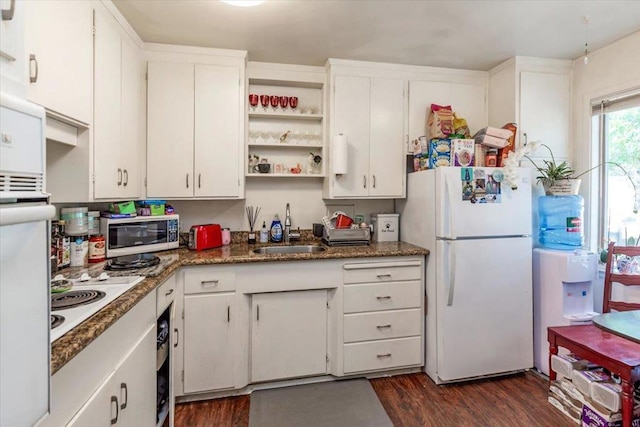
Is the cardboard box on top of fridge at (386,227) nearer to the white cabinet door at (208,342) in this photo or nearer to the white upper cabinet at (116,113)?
the white cabinet door at (208,342)

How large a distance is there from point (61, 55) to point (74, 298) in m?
1.02

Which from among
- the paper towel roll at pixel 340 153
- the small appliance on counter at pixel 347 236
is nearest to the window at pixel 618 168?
the small appliance on counter at pixel 347 236

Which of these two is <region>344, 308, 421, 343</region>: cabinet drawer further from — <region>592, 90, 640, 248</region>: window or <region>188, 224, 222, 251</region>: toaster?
<region>592, 90, 640, 248</region>: window

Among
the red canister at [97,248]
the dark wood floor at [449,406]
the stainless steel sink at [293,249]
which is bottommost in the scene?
the dark wood floor at [449,406]

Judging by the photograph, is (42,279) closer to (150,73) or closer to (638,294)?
(150,73)

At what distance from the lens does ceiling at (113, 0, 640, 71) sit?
1.96m

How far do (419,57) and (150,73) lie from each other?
6.72ft

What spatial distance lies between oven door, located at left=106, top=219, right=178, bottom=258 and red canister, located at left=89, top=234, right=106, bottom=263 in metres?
0.03

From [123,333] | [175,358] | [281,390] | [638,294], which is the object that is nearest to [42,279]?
[123,333]

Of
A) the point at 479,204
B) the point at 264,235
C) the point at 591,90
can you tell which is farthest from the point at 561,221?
the point at 264,235

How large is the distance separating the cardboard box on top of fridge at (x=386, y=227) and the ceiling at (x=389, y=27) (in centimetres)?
130

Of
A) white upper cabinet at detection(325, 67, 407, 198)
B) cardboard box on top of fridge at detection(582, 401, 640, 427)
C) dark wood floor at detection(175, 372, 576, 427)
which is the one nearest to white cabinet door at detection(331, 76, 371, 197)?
white upper cabinet at detection(325, 67, 407, 198)

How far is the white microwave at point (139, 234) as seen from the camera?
202 centimetres

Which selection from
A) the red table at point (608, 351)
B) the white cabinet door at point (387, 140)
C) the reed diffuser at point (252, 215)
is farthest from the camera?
the reed diffuser at point (252, 215)
